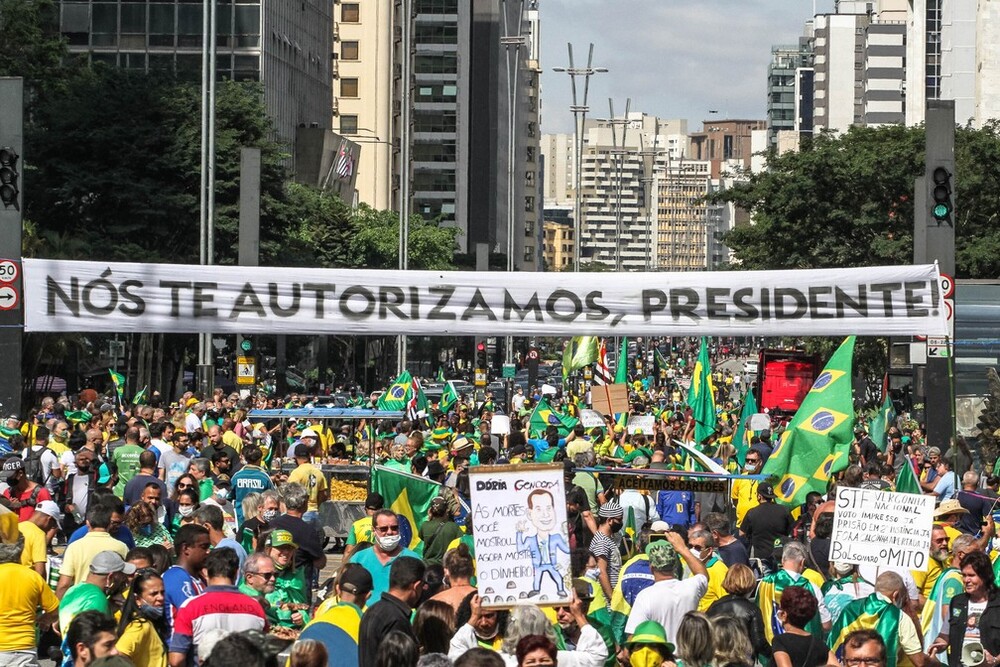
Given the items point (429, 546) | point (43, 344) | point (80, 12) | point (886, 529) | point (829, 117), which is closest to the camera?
point (886, 529)

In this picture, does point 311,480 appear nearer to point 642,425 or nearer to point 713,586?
point 713,586

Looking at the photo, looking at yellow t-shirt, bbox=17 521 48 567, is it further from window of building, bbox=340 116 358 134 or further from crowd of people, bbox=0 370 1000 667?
window of building, bbox=340 116 358 134

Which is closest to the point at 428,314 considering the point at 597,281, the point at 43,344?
the point at 597,281

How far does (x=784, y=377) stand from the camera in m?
56.4

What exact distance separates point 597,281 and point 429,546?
3364 millimetres

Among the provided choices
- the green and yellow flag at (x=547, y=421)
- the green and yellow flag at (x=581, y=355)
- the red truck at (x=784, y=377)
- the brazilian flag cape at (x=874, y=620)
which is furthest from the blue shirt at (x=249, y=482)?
the red truck at (x=784, y=377)

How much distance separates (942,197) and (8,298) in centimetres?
788

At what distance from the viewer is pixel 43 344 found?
42.1 m

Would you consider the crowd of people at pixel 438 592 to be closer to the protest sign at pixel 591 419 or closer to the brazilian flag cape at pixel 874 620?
the brazilian flag cape at pixel 874 620

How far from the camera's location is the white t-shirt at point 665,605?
386 inches

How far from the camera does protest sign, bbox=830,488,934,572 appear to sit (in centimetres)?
1066

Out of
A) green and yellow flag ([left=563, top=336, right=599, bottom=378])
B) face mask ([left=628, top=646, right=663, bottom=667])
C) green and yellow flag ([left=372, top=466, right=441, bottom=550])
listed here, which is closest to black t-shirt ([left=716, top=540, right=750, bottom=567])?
green and yellow flag ([left=372, top=466, right=441, bottom=550])

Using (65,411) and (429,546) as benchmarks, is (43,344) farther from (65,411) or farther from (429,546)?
(429,546)

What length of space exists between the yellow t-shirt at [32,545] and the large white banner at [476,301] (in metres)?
3.24
